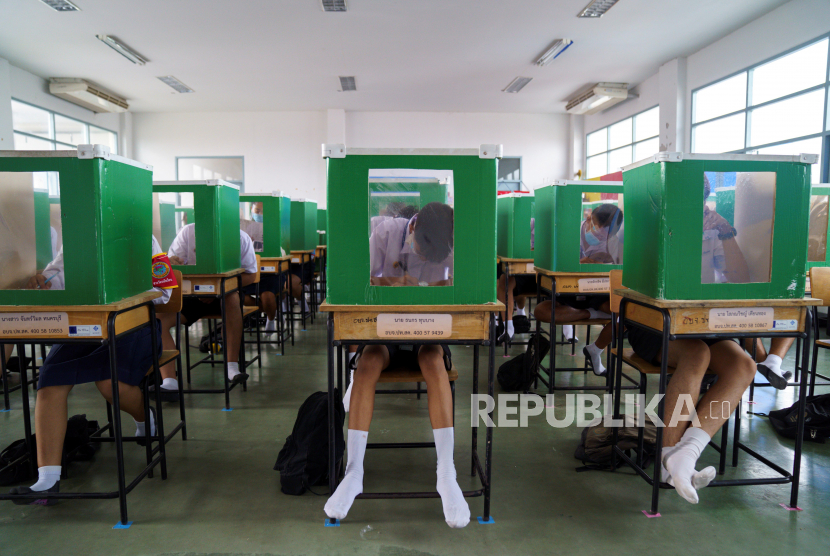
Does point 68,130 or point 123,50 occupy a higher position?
point 123,50

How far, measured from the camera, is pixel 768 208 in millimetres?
1800

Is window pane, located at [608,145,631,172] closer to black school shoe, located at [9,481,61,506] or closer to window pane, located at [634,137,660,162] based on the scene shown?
window pane, located at [634,137,660,162]

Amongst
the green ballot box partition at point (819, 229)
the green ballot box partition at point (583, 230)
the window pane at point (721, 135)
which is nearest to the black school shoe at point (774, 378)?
the green ballot box partition at point (583, 230)

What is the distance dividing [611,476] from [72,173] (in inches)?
95.4

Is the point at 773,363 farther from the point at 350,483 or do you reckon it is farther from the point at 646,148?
the point at 646,148

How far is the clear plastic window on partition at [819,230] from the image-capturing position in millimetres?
3381

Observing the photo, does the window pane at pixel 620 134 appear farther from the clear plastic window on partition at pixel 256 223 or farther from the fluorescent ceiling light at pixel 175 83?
the fluorescent ceiling light at pixel 175 83

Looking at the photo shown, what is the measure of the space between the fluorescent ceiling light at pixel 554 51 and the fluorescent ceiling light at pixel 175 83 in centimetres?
611

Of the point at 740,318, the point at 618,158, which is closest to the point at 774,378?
the point at 740,318

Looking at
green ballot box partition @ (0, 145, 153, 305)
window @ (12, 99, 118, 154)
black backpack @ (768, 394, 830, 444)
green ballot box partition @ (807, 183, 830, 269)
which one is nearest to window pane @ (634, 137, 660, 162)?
green ballot box partition @ (807, 183, 830, 269)

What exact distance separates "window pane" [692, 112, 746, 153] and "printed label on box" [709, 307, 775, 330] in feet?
19.6

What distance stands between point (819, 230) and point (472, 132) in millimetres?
8202

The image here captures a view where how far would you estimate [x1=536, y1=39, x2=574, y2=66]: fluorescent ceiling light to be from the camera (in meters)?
6.73

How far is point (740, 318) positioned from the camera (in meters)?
1.78
